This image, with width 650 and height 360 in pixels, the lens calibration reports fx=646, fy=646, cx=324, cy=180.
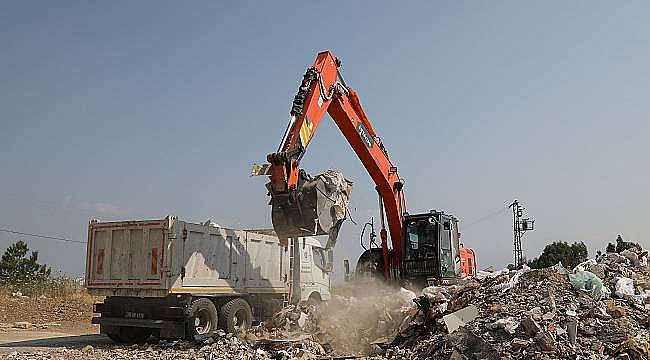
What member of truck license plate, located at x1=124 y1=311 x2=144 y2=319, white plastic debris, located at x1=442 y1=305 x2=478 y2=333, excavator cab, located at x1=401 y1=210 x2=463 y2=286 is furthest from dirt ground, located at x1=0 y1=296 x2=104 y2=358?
white plastic debris, located at x1=442 y1=305 x2=478 y2=333

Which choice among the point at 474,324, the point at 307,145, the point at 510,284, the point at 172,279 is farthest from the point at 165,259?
the point at 510,284

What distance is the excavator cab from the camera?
578 inches

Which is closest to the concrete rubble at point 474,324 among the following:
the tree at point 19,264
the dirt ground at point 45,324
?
the dirt ground at point 45,324

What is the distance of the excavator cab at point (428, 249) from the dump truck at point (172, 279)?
3.50 metres

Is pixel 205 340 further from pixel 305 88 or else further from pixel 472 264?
pixel 472 264

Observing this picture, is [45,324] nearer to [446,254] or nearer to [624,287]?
[446,254]

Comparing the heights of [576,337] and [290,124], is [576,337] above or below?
below

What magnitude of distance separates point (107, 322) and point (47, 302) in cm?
1175

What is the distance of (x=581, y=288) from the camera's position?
11195 mm

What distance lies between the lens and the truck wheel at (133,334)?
45.0 ft

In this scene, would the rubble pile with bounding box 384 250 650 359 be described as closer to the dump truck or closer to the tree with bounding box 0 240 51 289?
the dump truck

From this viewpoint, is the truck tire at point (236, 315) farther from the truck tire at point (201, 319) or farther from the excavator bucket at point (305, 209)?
the excavator bucket at point (305, 209)

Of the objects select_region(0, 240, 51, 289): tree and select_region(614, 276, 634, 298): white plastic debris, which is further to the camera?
select_region(0, 240, 51, 289): tree

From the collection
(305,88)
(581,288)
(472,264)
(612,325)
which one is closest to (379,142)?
(305,88)
